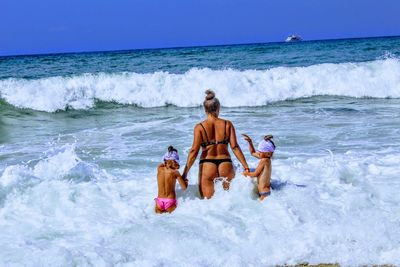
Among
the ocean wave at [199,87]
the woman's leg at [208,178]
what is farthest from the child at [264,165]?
the ocean wave at [199,87]

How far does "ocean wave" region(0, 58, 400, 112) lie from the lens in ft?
56.9

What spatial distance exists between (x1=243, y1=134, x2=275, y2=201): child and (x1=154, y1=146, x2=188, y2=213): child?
0.78 meters

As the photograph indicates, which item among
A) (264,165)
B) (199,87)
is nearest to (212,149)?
(264,165)

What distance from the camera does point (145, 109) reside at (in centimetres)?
1655

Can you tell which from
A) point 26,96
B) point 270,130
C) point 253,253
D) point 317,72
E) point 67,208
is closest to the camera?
point 253,253

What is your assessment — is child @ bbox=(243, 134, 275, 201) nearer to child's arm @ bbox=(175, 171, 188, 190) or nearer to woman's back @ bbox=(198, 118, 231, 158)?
woman's back @ bbox=(198, 118, 231, 158)

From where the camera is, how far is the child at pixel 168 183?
5.35 metres

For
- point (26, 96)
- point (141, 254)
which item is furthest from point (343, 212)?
point (26, 96)

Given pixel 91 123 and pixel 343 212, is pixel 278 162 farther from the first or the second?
pixel 91 123

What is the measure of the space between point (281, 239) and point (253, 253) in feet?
1.11

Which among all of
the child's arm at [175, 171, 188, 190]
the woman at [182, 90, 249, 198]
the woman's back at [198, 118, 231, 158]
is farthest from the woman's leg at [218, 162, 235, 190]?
the child's arm at [175, 171, 188, 190]

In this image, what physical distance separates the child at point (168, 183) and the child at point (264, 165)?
779mm

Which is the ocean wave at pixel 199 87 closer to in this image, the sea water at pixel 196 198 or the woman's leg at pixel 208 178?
the sea water at pixel 196 198

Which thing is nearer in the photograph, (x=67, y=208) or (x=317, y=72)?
(x=67, y=208)
